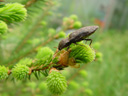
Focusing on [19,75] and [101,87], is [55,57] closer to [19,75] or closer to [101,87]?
[19,75]

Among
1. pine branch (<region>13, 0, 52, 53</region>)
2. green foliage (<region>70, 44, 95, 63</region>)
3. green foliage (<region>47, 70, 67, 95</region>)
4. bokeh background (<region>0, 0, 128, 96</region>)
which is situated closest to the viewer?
green foliage (<region>47, 70, 67, 95</region>)

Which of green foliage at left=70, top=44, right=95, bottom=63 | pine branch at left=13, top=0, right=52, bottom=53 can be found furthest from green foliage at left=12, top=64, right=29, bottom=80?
pine branch at left=13, top=0, right=52, bottom=53

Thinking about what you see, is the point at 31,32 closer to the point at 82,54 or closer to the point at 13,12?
the point at 13,12

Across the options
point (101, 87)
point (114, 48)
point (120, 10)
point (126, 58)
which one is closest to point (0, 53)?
point (101, 87)

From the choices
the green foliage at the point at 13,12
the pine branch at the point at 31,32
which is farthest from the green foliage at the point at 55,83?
the pine branch at the point at 31,32

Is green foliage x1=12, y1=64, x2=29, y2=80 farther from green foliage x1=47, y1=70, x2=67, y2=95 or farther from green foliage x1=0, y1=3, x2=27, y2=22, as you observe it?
green foliage x1=0, y1=3, x2=27, y2=22

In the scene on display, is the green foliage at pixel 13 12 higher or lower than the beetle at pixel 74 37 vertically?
higher

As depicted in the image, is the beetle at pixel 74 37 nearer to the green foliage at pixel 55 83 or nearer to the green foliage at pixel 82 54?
the green foliage at pixel 82 54
